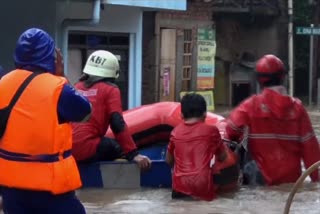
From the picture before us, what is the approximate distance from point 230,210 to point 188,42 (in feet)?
57.4

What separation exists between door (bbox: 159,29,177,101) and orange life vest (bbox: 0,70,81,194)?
18772 millimetres

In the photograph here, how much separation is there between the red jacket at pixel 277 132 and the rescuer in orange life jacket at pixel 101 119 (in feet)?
3.30

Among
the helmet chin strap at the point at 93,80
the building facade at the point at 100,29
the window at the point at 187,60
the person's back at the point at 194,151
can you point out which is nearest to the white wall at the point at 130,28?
the building facade at the point at 100,29

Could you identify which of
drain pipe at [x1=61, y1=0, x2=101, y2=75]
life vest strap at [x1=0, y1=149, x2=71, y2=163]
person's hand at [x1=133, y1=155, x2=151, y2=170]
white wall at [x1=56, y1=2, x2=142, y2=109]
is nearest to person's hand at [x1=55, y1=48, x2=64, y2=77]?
life vest strap at [x1=0, y1=149, x2=71, y2=163]

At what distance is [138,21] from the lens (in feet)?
62.4

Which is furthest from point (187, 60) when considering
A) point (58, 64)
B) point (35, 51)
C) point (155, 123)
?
point (35, 51)

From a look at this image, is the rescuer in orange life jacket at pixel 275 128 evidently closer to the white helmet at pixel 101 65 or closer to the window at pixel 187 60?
the white helmet at pixel 101 65

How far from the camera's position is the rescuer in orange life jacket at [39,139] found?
4805 mm

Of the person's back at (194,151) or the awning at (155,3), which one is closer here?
the person's back at (194,151)

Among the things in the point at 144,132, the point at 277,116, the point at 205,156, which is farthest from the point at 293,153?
the point at 144,132

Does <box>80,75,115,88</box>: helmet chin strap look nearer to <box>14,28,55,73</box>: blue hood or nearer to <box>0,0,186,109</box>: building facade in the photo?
<box>14,28,55,73</box>: blue hood

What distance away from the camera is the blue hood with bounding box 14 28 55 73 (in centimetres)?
495

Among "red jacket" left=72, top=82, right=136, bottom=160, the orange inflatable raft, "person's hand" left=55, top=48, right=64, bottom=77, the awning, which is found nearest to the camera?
→ "person's hand" left=55, top=48, right=64, bottom=77

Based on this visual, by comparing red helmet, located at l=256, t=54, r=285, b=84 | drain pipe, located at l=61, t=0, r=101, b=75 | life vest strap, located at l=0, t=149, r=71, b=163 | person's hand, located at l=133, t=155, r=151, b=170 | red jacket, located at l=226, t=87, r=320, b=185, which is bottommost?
person's hand, located at l=133, t=155, r=151, b=170
